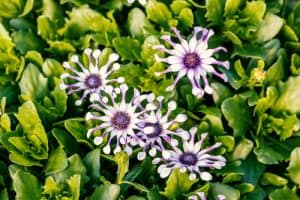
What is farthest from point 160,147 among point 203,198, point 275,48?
point 275,48

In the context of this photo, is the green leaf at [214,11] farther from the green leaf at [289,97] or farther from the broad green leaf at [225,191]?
the broad green leaf at [225,191]

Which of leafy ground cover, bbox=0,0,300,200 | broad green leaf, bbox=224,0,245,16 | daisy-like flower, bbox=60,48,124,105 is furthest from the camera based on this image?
broad green leaf, bbox=224,0,245,16

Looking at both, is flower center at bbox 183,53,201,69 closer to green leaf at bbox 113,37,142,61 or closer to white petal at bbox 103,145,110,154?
green leaf at bbox 113,37,142,61

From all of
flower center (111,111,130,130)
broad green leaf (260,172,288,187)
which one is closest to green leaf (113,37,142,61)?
flower center (111,111,130,130)

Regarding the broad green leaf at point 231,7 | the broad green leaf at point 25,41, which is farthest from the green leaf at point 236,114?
the broad green leaf at point 25,41

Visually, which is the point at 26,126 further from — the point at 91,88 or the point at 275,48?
the point at 275,48
